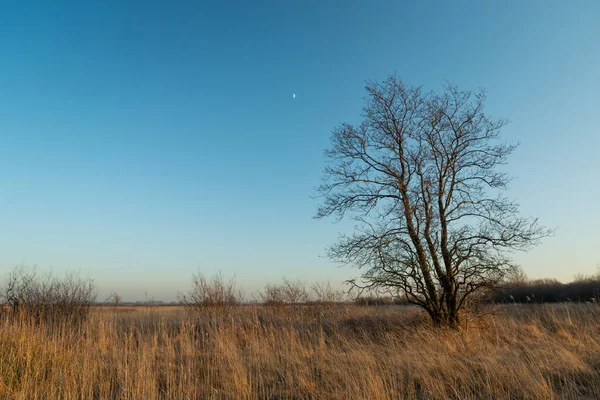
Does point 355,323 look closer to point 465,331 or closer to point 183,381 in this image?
point 465,331

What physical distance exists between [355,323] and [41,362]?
1029 cm

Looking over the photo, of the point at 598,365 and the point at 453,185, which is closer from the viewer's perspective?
the point at 598,365

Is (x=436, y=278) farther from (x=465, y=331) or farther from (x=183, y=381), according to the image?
(x=183, y=381)

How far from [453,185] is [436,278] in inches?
127

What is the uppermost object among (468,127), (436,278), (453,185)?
(468,127)

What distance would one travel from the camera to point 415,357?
781 centimetres

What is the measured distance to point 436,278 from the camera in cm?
1233

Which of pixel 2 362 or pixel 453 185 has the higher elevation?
pixel 453 185

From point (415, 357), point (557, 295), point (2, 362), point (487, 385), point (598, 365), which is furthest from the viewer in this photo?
point (557, 295)

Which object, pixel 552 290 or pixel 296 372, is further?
pixel 552 290

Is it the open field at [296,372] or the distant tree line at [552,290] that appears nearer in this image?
the open field at [296,372]

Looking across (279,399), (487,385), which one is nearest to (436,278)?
(487,385)

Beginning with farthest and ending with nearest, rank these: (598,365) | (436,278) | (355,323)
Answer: (355,323)
(436,278)
(598,365)

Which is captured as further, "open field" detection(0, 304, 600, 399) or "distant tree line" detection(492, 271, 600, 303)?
"distant tree line" detection(492, 271, 600, 303)
